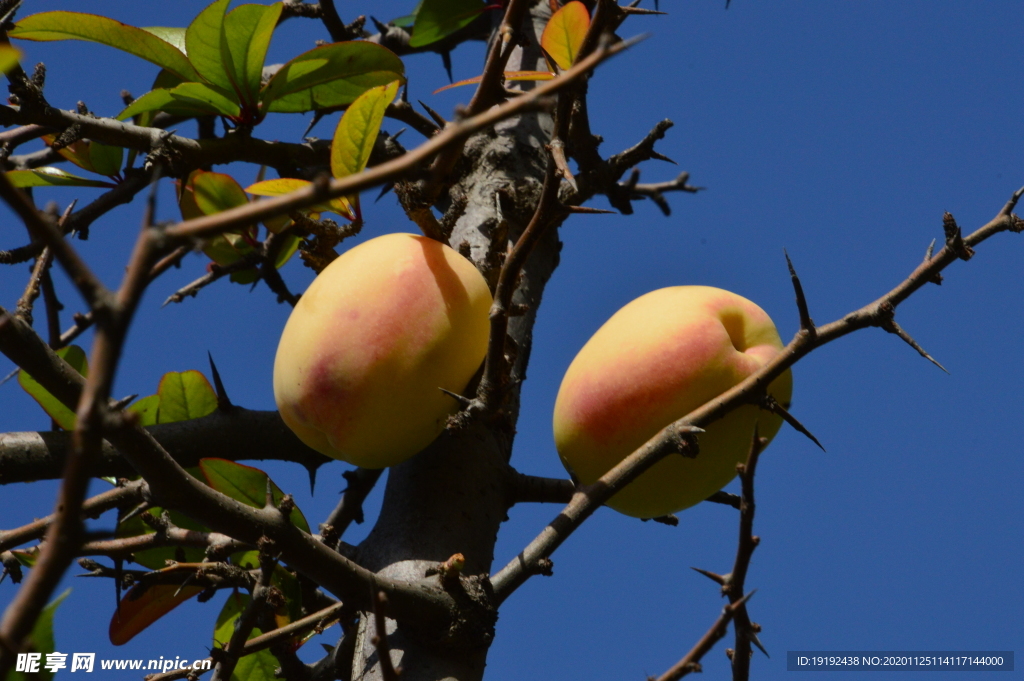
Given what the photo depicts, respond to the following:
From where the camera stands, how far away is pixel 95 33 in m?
1.07

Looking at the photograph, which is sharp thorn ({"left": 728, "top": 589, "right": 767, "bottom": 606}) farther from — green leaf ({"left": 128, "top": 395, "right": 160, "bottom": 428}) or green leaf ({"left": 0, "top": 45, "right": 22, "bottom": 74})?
green leaf ({"left": 128, "top": 395, "right": 160, "bottom": 428})

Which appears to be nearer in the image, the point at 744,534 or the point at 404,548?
the point at 744,534

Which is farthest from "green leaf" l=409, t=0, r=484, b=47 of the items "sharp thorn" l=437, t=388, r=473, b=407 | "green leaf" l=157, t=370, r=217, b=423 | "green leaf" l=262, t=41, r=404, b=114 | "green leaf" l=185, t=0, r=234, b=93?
"sharp thorn" l=437, t=388, r=473, b=407

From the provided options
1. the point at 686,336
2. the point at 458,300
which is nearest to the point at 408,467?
the point at 458,300

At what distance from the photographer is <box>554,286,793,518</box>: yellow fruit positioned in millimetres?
990

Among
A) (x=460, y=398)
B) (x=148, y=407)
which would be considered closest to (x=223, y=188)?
(x=148, y=407)

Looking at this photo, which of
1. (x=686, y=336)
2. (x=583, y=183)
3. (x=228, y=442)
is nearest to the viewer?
(x=686, y=336)

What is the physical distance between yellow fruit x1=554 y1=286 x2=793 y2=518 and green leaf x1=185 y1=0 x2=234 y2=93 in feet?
2.08

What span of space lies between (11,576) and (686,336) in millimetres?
894

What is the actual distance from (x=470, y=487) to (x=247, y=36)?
671 mm

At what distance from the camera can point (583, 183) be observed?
4.51 feet

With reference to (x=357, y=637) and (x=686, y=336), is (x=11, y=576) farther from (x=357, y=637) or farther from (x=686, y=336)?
(x=686, y=336)

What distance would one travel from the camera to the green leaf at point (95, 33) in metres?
1.05

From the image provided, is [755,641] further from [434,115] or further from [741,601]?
[434,115]
